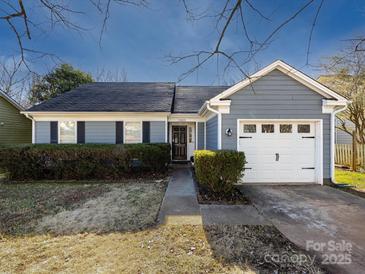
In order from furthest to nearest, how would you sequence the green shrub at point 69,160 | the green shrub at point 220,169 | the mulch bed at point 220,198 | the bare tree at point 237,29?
the green shrub at point 69,160, the green shrub at point 220,169, the mulch bed at point 220,198, the bare tree at point 237,29

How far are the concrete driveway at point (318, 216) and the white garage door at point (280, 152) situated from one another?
20.6 inches

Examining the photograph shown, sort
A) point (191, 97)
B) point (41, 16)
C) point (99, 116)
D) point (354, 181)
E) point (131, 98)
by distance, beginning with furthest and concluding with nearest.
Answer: point (191, 97) → point (131, 98) → point (99, 116) → point (354, 181) → point (41, 16)

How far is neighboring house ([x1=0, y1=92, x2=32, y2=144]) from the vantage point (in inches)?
491

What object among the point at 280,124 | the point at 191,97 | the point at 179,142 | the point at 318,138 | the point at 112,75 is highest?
the point at 112,75

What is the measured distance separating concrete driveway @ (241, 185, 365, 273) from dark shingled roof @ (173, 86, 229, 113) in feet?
19.8

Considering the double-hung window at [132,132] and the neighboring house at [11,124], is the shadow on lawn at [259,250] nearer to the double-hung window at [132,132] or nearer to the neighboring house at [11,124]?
the double-hung window at [132,132]

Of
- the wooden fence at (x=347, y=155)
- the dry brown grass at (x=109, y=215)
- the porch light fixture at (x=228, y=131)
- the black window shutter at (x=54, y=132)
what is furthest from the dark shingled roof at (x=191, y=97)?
the wooden fence at (x=347, y=155)

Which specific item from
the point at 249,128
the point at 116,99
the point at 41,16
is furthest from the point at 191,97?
the point at 41,16

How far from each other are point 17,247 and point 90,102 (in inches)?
357

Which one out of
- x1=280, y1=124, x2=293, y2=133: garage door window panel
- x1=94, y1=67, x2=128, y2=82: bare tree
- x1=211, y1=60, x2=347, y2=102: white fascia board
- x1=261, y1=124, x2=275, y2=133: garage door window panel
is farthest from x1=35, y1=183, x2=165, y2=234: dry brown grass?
x1=94, y1=67, x2=128, y2=82: bare tree

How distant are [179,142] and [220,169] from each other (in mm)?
6598

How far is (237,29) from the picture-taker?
3578 millimetres

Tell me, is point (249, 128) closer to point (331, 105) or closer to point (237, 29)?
point (331, 105)

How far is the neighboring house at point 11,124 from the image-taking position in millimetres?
12469
